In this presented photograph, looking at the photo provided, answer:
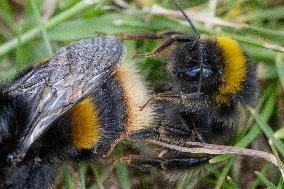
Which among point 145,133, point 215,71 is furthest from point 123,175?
point 215,71

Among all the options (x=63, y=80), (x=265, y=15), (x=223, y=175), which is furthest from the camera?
(x=265, y=15)

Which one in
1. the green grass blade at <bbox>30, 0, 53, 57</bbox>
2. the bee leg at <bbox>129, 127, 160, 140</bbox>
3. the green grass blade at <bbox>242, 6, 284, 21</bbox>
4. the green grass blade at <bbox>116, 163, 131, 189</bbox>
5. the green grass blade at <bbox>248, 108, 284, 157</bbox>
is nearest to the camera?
the bee leg at <bbox>129, 127, 160, 140</bbox>

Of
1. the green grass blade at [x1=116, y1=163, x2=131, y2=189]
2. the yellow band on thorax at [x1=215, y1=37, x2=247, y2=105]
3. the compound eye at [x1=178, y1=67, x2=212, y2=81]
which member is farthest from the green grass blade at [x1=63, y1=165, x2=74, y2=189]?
the yellow band on thorax at [x1=215, y1=37, x2=247, y2=105]

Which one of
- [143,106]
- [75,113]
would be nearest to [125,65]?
[143,106]

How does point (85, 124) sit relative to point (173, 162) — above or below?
above

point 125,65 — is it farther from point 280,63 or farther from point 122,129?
point 280,63

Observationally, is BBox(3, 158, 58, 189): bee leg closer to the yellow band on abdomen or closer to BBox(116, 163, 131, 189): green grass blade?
the yellow band on abdomen

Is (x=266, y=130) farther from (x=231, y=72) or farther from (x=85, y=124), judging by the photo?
(x=85, y=124)
